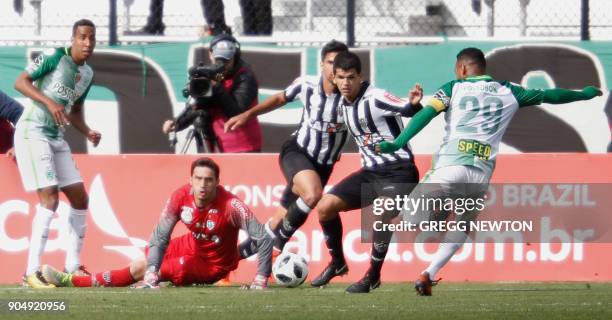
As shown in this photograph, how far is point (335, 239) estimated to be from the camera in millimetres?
11031

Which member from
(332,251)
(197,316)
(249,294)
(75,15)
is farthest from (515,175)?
(75,15)

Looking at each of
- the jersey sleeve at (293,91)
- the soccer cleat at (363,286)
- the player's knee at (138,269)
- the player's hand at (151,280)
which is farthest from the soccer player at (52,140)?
the soccer cleat at (363,286)

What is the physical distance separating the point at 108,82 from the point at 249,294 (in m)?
5.80

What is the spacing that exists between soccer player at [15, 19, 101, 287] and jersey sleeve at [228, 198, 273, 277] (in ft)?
5.56

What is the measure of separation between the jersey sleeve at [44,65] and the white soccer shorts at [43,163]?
52cm

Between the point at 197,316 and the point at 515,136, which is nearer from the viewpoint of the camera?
the point at 197,316

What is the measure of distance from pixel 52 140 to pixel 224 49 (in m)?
1.84

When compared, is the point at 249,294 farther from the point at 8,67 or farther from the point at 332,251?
the point at 8,67

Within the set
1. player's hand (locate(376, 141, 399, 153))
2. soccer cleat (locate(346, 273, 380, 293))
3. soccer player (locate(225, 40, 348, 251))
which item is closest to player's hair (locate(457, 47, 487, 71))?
player's hand (locate(376, 141, 399, 153))

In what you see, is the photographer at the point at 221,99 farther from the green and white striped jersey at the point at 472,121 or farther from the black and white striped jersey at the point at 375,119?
the green and white striped jersey at the point at 472,121

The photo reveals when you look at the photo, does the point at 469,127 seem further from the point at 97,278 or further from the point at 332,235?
the point at 97,278

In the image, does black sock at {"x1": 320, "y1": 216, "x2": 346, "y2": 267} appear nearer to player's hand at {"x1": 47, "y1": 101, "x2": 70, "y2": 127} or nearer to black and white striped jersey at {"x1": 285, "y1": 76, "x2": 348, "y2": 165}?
black and white striped jersey at {"x1": 285, "y1": 76, "x2": 348, "y2": 165}

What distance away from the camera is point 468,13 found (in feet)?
52.0

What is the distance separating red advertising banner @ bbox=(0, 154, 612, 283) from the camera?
12.1 meters
